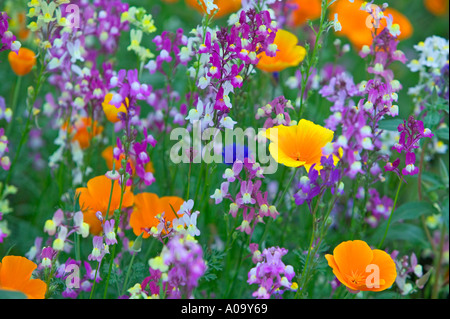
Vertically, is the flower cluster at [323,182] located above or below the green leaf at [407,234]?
above

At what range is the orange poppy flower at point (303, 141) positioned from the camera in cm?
127

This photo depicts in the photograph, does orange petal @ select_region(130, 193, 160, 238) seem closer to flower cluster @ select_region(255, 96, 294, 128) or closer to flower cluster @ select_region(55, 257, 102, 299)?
flower cluster @ select_region(55, 257, 102, 299)

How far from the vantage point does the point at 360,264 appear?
124cm

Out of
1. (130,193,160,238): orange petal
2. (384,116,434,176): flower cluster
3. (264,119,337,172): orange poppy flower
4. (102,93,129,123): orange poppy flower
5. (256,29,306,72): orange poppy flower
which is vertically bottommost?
(130,193,160,238): orange petal

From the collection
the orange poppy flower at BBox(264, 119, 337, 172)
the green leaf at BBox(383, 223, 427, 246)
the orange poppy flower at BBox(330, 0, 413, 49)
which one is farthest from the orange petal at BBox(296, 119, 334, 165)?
the orange poppy flower at BBox(330, 0, 413, 49)

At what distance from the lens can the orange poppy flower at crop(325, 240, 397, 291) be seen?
1.20 meters

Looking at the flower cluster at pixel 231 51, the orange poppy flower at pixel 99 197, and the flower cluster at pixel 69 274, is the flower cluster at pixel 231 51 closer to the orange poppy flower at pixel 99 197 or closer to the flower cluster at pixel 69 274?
the orange poppy flower at pixel 99 197

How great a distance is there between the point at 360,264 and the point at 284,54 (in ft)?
2.17

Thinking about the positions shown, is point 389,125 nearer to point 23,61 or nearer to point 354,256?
point 354,256

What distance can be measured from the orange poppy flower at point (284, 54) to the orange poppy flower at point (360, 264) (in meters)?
0.54

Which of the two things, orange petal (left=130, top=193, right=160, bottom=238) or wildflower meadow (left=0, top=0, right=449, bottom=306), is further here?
orange petal (left=130, top=193, right=160, bottom=238)

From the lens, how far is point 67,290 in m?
1.18

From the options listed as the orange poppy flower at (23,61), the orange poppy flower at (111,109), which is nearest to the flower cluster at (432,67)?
the orange poppy flower at (111,109)
